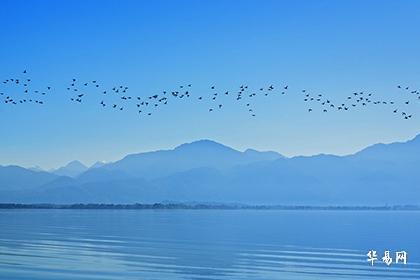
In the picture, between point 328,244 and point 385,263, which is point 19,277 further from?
point 328,244

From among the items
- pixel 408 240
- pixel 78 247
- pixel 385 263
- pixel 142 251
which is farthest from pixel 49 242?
pixel 408 240

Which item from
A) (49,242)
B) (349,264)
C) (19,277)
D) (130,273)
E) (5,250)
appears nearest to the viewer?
(19,277)

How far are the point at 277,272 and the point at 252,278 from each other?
3.17 metres

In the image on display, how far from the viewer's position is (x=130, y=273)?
3675cm

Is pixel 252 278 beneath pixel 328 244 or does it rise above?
beneath

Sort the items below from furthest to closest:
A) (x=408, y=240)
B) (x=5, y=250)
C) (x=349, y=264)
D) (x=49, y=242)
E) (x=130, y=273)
A: (x=408, y=240) → (x=49, y=242) → (x=5, y=250) → (x=349, y=264) → (x=130, y=273)

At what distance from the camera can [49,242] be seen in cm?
5516

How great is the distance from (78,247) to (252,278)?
19.5 m

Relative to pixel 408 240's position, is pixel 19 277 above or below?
below

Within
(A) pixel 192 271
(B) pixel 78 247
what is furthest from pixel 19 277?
(B) pixel 78 247

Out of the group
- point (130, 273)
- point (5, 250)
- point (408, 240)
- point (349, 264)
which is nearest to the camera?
point (130, 273)

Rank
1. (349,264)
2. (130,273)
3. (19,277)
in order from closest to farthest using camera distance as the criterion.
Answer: (19,277) → (130,273) → (349,264)

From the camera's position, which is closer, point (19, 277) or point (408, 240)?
point (19, 277)

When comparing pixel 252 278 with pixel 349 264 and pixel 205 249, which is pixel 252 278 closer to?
pixel 349 264
